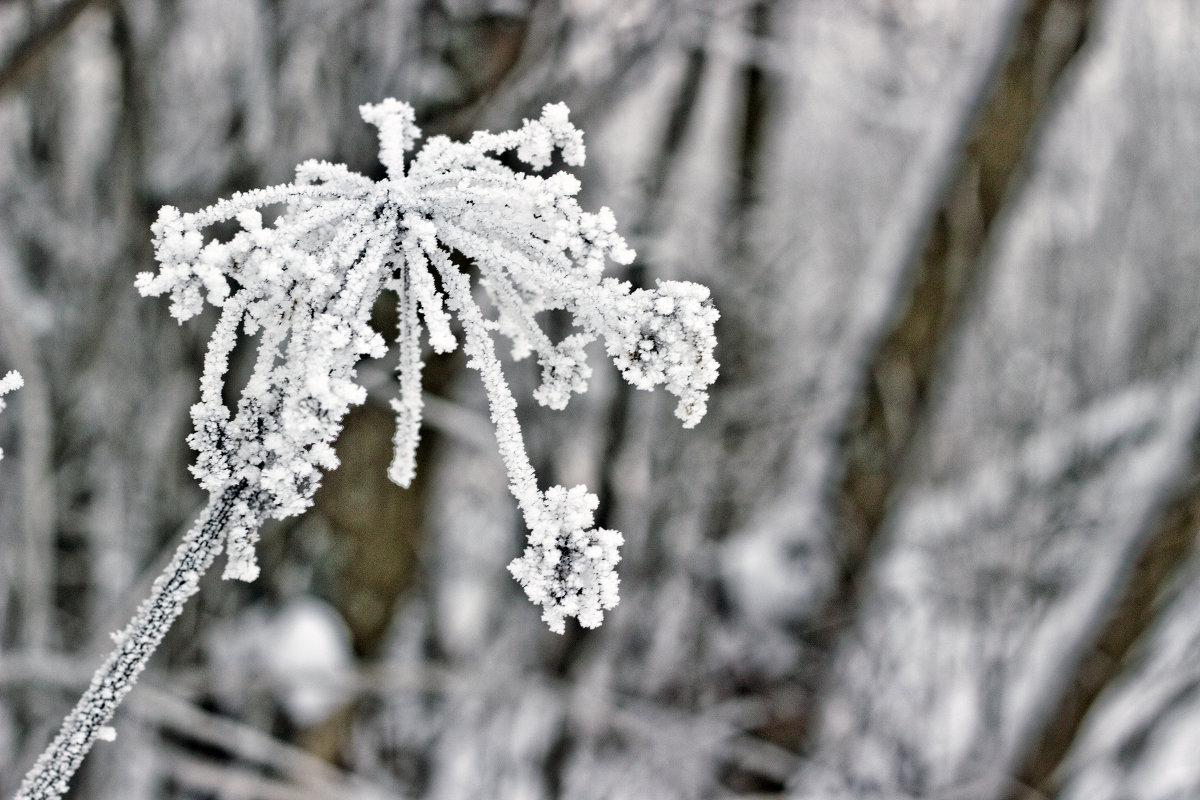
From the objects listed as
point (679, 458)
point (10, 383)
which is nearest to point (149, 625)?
point (10, 383)

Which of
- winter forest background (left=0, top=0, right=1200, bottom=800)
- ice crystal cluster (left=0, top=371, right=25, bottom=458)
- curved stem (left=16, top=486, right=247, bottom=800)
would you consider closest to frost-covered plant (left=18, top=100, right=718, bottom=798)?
curved stem (left=16, top=486, right=247, bottom=800)

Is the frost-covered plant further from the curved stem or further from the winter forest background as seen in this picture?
the winter forest background

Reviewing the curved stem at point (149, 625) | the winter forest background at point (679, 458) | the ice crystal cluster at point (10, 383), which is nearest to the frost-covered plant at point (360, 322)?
the curved stem at point (149, 625)

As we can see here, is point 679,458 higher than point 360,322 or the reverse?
higher

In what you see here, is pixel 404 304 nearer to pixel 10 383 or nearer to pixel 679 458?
pixel 10 383

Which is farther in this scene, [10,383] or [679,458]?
[679,458]

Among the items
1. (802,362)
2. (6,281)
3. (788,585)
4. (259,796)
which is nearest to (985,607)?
(788,585)

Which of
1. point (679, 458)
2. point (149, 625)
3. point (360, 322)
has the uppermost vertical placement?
point (679, 458)

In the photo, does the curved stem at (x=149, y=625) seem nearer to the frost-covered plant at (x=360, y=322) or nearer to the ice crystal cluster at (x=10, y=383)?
the frost-covered plant at (x=360, y=322)
